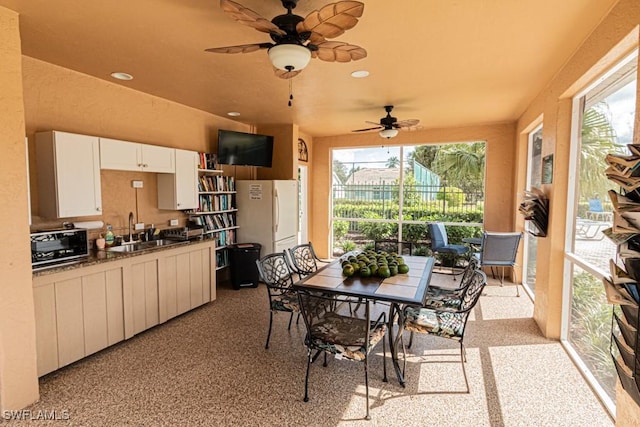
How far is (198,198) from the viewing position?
4.57 m

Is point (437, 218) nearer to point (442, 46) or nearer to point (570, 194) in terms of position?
point (570, 194)

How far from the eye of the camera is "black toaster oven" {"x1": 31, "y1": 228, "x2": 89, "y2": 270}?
8.55 ft

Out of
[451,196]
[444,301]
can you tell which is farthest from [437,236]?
[444,301]

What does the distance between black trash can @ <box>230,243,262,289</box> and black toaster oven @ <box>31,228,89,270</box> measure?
216 centimetres

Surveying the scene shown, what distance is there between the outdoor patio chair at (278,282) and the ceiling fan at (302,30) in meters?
1.89

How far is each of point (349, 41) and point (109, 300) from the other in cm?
308

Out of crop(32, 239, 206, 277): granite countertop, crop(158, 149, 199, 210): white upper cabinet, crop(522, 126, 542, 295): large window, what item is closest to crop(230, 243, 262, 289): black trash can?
crop(158, 149, 199, 210): white upper cabinet

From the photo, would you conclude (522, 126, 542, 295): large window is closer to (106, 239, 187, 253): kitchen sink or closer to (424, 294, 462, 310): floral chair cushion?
(424, 294, 462, 310): floral chair cushion

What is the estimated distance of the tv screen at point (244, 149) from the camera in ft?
16.1

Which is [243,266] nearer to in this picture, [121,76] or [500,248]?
[121,76]

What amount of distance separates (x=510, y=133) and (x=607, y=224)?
3566 mm

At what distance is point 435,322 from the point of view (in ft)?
8.80

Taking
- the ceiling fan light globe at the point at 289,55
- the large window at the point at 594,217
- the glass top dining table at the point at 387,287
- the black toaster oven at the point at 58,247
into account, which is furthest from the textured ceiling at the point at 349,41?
the glass top dining table at the point at 387,287

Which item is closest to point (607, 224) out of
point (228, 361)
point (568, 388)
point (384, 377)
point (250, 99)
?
point (568, 388)
